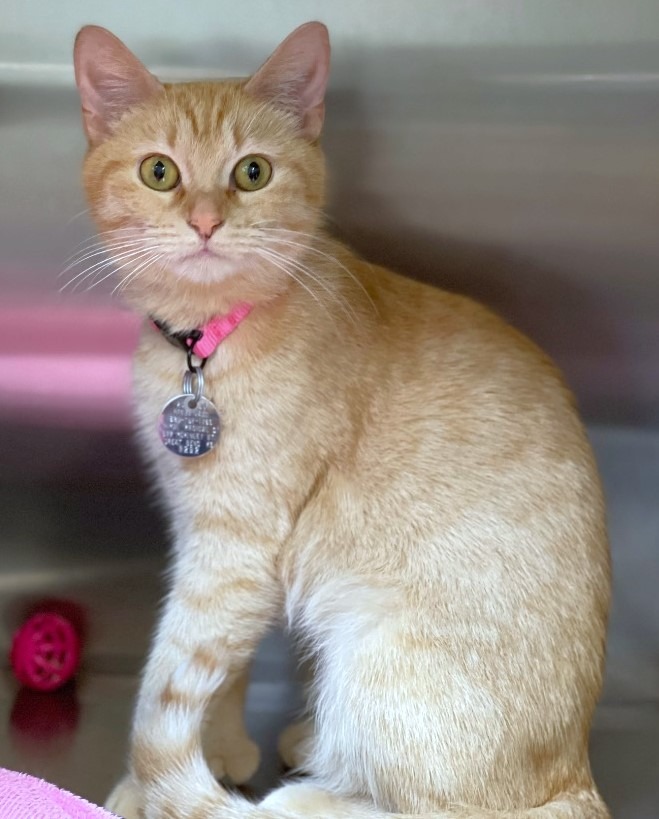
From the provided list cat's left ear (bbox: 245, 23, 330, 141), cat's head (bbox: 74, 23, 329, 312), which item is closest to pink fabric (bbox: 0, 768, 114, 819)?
cat's head (bbox: 74, 23, 329, 312)

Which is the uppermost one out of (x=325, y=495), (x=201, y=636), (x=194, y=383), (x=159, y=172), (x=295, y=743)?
(x=159, y=172)

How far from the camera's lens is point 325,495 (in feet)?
4.25

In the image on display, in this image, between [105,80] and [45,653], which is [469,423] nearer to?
[105,80]

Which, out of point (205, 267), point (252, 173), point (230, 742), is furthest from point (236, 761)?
point (252, 173)

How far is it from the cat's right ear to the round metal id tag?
0.34 m

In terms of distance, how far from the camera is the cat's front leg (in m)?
1.24

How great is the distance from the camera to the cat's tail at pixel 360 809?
115cm

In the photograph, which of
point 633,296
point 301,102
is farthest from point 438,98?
point 633,296

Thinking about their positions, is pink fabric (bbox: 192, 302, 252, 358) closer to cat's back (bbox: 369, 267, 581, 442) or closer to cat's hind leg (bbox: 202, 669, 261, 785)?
cat's back (bbox: 369, 267, 581, 442)

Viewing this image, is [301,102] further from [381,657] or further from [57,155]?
[381,657]

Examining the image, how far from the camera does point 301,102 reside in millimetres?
1304

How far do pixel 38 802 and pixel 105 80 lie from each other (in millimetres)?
864

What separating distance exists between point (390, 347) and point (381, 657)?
406mm

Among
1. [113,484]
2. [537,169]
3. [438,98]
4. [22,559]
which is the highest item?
[438,98]
